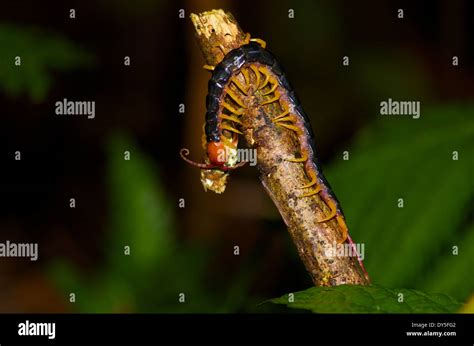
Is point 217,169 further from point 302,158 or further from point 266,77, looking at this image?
point 302,158

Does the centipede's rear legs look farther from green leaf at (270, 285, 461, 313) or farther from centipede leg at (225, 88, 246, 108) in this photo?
green leaf at (270, 285, 461, 313)

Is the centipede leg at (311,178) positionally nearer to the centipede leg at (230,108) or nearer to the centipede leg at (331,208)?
the centipede leg at (331,208)

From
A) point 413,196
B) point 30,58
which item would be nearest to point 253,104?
point 413,196

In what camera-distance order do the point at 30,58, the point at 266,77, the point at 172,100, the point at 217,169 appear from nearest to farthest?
the point at 266,77 < the point at 217,169 < the point at 30,58 < the point at 172,100

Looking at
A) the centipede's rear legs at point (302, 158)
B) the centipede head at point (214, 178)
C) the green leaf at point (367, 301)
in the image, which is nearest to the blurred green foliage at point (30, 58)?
the centipede head at point (214, 178)

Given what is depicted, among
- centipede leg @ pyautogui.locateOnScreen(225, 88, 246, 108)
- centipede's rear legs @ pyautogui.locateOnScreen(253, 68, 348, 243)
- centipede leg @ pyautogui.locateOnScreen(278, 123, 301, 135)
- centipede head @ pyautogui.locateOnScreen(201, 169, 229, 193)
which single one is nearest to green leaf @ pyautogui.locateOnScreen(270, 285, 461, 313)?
centipede's rear legs @ pyautogui.locateOnScreen(253, 68, 348, 243)
